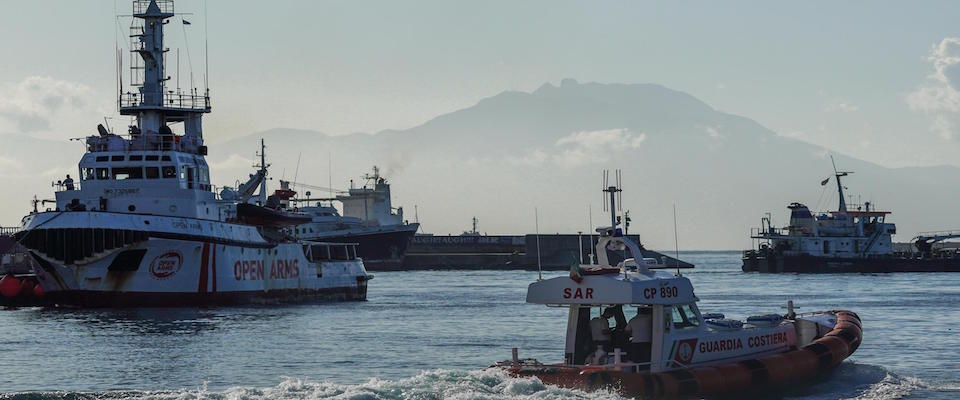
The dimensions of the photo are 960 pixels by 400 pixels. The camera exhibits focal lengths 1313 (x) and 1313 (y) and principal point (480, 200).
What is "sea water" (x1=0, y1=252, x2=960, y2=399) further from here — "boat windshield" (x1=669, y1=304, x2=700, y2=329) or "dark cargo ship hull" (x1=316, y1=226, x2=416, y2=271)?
"dark cargo ship hull" (x1=316, y1=226, x2=416, y2=271)

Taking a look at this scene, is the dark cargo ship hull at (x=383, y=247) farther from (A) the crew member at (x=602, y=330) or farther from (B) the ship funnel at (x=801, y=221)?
(A) the crew member at (x=602, y=330)

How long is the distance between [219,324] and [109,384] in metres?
19.6

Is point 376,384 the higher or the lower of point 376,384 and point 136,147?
the lower

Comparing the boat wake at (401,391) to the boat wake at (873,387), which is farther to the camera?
the boat wake at (873,387)

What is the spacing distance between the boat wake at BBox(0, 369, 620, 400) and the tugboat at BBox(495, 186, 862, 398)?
41 cm

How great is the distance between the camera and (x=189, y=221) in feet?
207

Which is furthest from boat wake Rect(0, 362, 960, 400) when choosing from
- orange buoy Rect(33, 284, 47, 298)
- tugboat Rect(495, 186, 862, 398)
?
orange buoy Rect(33, 284, 47, 298)

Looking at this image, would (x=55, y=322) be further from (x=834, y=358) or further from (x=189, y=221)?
(x=834, y=358)

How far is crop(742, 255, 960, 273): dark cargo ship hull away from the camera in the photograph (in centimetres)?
12912

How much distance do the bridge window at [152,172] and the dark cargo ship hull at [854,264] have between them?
260 ft

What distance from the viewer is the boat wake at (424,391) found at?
2573 centimetres

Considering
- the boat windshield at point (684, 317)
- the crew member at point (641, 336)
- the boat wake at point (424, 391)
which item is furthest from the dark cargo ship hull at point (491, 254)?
the boat wake at point (424, 391)

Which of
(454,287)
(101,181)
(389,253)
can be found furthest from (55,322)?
(389,253)

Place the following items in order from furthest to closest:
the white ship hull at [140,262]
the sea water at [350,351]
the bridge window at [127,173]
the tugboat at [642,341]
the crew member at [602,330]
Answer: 1. the bridge window at [127,173]
2. the white ship hull at [140,262]
3. the crew member at [602,330]
4. the sea water at [350,351]
5. the tugboat at [642,341]
